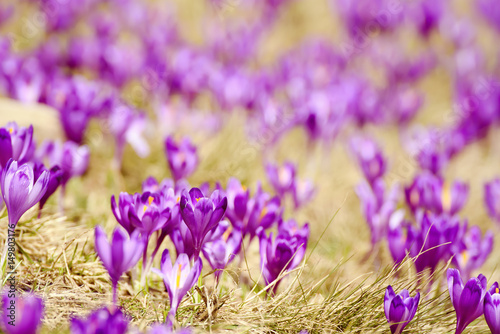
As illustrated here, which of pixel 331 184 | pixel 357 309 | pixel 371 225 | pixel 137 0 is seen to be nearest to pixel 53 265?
pixel 357 309

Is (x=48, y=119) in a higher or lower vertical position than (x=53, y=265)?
higher

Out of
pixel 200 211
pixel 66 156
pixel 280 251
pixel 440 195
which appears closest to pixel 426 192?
pixel 440 195

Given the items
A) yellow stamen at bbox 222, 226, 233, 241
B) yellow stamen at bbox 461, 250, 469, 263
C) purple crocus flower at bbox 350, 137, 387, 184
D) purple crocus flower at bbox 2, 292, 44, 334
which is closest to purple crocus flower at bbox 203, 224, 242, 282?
yellow stamen at bbox 222, 226, 233, 241

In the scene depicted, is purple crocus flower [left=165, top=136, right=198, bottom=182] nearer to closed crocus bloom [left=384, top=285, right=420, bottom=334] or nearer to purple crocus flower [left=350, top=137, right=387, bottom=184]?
purple crocus flower [left=350, top=137, right=387, bottom=184]

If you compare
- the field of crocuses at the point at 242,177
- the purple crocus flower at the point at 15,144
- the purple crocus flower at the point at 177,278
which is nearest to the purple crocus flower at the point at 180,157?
the field of crocuses at the point at 242,177

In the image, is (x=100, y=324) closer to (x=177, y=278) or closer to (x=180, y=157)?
(x=177, y=278)

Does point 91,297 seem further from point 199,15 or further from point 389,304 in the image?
point 199,15

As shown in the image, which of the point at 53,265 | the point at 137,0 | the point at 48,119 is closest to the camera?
the point at 53,265

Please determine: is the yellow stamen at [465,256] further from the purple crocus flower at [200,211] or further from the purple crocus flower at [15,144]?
the purple crocus flower at [15,144]
